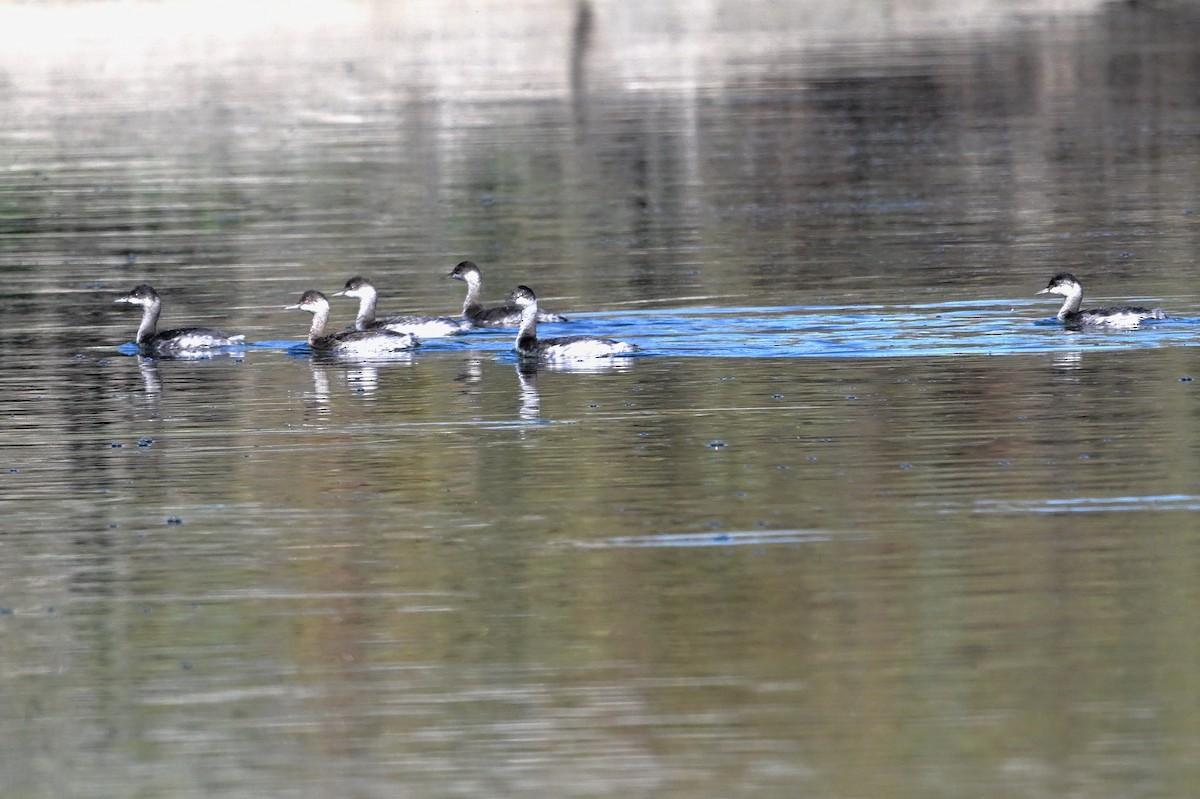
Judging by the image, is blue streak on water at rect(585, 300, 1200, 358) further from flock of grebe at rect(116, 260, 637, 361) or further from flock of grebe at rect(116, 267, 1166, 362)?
flock of grebe at rect(116, 260, 637, 361)

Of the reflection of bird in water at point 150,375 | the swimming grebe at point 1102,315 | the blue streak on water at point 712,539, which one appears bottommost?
the reflection of bird in water at point 150,375

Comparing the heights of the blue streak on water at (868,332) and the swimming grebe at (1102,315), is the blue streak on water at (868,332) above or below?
below

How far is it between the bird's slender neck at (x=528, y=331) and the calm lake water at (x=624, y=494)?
0.75 metres

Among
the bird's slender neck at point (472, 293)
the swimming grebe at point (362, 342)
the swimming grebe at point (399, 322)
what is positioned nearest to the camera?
the swimming grebe at point (362, 342)

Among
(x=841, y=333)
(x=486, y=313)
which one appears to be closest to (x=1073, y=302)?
(x=841, y=333)

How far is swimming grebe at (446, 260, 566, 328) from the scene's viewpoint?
24438 mm

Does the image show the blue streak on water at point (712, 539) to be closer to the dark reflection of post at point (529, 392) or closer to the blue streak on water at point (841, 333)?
the dark reflection of post at point (529, 392)

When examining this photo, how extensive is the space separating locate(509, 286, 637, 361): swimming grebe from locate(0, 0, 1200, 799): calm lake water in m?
0.33

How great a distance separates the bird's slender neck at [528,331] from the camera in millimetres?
22719

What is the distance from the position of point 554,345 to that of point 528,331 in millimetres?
657

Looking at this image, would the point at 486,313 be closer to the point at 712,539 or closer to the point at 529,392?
the point at 529,392

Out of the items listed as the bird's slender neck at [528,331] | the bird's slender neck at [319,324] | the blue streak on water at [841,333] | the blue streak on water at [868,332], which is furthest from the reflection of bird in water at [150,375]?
the blue streak on water at [868,332]

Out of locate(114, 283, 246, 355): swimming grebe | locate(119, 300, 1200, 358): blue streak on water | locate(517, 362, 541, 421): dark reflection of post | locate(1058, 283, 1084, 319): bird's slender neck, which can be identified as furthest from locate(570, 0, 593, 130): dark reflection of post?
locate(517, 362, 541, 421): dark reflection of post

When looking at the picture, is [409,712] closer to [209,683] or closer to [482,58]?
[209,683]
